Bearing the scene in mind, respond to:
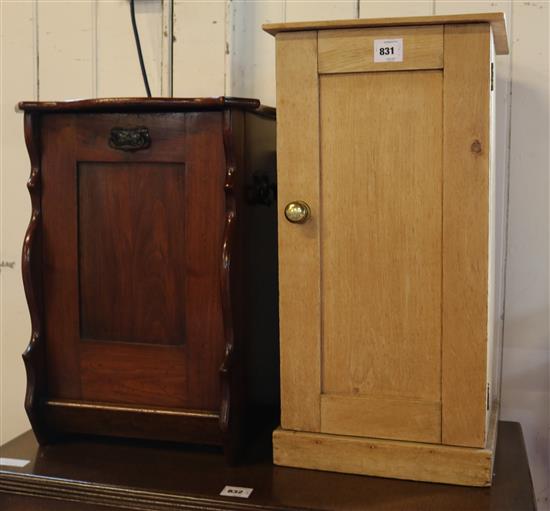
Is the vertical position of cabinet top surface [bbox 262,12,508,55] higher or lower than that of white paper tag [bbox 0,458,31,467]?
higher

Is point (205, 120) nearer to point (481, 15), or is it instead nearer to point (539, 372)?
point (481, 15)

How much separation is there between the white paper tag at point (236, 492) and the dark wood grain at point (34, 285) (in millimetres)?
446

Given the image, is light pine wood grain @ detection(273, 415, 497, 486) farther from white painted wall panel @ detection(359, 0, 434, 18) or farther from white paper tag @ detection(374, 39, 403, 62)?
white painted wall panel @ detection(359, 0, 434, 18)

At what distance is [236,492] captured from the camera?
55.2 inches

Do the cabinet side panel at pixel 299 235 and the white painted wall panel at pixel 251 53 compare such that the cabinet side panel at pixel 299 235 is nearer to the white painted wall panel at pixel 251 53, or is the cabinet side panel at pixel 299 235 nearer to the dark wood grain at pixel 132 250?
the dark wood grain at pixel 132 250

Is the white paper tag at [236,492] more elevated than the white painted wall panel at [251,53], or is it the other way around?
the white painted wall panel at [251,53]

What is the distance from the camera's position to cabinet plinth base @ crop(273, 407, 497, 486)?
142 centimetres

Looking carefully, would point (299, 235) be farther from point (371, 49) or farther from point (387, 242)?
point (371, 49)

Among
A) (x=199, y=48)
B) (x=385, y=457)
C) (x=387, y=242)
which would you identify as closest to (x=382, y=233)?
(x=387, y=242)

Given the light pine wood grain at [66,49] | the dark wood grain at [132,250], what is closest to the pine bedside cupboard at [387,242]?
the dark wood grain at [132,250]

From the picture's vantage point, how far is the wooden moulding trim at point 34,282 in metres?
1.58

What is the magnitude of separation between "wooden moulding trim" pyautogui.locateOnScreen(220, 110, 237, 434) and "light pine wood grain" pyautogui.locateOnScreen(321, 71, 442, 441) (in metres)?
0.17

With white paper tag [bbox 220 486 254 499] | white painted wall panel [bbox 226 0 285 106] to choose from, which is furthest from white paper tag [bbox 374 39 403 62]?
white paper tag [bbox 220 486 254 499]

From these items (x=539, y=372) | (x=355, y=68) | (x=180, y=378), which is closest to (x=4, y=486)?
(x=180, y=378)
